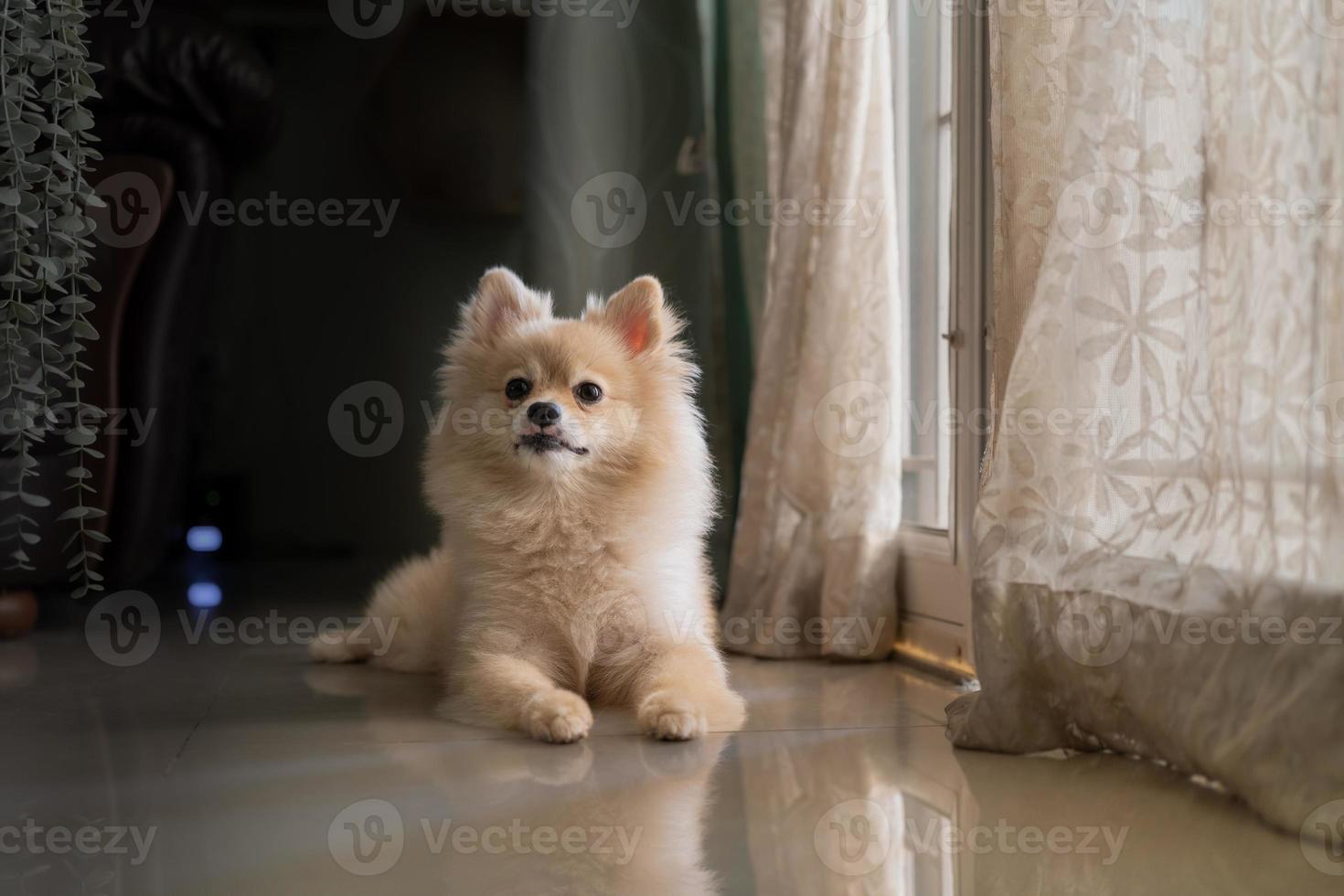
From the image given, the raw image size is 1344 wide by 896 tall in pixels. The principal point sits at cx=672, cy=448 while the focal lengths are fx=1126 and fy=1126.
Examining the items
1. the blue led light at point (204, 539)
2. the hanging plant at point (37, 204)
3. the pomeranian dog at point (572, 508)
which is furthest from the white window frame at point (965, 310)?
the blue led light at point (204, 539)

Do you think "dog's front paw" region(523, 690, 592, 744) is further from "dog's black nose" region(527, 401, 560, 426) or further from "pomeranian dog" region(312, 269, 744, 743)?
"dog's black nose" region(527, 401, 560, 426)

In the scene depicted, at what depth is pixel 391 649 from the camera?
2729 mm

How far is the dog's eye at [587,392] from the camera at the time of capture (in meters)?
2.21

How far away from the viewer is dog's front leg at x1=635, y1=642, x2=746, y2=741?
6.28ft

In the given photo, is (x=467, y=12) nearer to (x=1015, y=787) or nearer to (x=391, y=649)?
(x=391, y=649)

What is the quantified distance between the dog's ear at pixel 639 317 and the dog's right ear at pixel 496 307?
16cm

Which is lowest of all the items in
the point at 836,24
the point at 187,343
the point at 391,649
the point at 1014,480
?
the point at 391,649

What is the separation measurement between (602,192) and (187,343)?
1.62 metres

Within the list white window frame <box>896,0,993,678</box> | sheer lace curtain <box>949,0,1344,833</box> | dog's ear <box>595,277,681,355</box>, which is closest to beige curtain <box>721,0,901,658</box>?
white window frame <box>896,0,993,678</box>

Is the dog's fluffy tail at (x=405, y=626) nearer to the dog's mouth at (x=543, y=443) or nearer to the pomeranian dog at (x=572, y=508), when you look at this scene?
the pomeranian dog at (x=572, y=508)

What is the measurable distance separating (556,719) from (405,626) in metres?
0.92

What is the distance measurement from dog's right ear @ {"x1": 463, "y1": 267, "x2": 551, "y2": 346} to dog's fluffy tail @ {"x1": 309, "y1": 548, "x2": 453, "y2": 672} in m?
0.57

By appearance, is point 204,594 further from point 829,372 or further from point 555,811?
point 555,811

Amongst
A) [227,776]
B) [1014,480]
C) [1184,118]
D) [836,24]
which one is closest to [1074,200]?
[1184,118]
